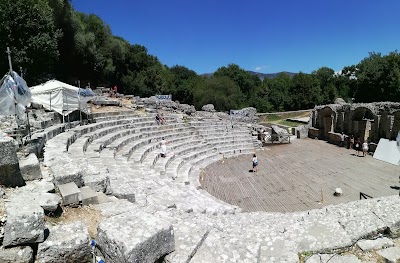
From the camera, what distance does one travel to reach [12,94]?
666 centimetres

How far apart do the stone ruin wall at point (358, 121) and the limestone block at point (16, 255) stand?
2097 centimetres

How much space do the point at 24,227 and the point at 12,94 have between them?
4921 mm

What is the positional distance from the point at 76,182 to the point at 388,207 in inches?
193

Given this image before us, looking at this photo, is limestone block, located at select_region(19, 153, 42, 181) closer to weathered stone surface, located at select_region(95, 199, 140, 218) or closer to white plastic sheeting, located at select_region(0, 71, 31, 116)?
weathered stone surface, located at select_region(95, 199, 140, 218)

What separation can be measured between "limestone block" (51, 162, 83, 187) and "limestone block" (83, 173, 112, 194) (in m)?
0.22

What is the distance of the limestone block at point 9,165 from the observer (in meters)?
3.78

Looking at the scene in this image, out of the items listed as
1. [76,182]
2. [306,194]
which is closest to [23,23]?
[76,182]

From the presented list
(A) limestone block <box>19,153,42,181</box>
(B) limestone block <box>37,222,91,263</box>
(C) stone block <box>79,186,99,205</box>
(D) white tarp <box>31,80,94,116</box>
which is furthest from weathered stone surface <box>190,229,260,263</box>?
(D) white tarp <box>31,80,94,116</box>

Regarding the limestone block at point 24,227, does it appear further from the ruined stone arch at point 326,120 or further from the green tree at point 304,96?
the green tree at point 304,96

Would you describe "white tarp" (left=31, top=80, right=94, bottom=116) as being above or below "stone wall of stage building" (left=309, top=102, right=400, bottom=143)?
above

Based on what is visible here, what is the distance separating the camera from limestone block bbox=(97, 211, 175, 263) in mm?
2733

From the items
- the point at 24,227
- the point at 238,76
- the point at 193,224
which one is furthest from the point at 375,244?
the point at 238,76

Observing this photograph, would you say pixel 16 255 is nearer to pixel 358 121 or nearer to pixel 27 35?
pixel 27 35

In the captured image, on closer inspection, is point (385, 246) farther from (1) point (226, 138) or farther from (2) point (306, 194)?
(1) point (226, 138)
